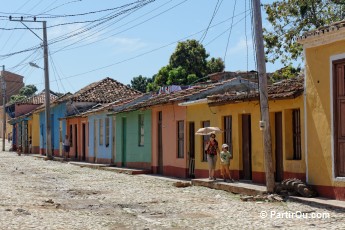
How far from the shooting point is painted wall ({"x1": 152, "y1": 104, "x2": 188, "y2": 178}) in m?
20.2

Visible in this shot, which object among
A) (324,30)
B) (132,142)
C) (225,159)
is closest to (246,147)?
(225,159)

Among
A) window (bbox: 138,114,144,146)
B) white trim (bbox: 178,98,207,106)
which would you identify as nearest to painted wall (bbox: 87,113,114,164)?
window (bbox: 138,114,144,146)

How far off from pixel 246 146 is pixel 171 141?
16.5 ft

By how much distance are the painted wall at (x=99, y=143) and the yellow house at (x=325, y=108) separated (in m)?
16.7

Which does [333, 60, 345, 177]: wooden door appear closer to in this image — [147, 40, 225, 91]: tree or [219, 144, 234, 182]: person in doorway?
[219, 144, 234, 182]: person in doorway

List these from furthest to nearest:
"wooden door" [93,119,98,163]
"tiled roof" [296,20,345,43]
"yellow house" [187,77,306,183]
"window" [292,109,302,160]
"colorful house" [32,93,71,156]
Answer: "colorful house" [32,93,71,156] → "wooden door" [93,119,98,163] → "window" [292,109,302,160] → "yellow house" [187,77,306,183] → "tiled roof" [296,20,345,43]

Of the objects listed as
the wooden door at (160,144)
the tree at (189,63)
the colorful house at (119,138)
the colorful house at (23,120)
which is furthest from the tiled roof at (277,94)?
the colorful house at (23,120)

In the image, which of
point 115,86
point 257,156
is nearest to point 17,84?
point 115,86

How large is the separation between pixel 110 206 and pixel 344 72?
6054mm

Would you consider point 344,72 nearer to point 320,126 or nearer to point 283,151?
point 320,126

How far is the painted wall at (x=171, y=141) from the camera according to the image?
66.2 feet

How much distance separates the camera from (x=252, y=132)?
1584cm

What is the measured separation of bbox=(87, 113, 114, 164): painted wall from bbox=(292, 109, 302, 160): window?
1543 centimetres

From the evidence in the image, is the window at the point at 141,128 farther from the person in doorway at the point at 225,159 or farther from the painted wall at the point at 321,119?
the painted wall at the point at 321,119
